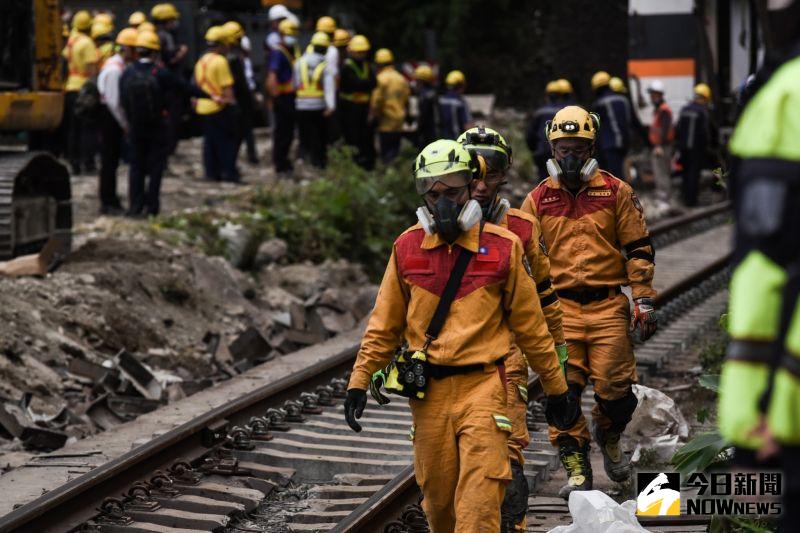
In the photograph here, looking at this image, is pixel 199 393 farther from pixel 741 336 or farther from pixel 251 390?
pixel 741 336

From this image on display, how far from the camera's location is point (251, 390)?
433 inches

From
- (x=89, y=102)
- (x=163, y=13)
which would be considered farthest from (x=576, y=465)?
(x=163, y=13)

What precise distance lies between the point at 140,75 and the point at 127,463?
353 inches

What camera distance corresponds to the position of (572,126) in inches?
311

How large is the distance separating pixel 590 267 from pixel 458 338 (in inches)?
86.6

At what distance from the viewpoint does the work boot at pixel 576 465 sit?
308 inches

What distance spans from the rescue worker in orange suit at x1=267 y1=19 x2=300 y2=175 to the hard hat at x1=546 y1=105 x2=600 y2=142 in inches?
533

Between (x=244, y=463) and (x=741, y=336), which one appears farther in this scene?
(x=244, y=463)

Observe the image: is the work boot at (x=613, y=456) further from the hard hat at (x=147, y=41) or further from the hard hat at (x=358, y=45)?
the hard hat at (x=358, y=45)

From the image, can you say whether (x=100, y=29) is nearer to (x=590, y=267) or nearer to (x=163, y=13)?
(x=163, y=13)

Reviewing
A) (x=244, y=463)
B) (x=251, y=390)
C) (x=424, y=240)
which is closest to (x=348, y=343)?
(x=251, y=390)

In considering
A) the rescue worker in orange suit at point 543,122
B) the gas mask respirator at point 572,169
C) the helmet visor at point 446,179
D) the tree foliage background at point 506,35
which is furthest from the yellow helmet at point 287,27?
the helmet visor at point 446,179

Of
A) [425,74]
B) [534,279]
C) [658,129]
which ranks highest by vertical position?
[425,74]

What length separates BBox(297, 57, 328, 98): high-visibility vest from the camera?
21234 mm
